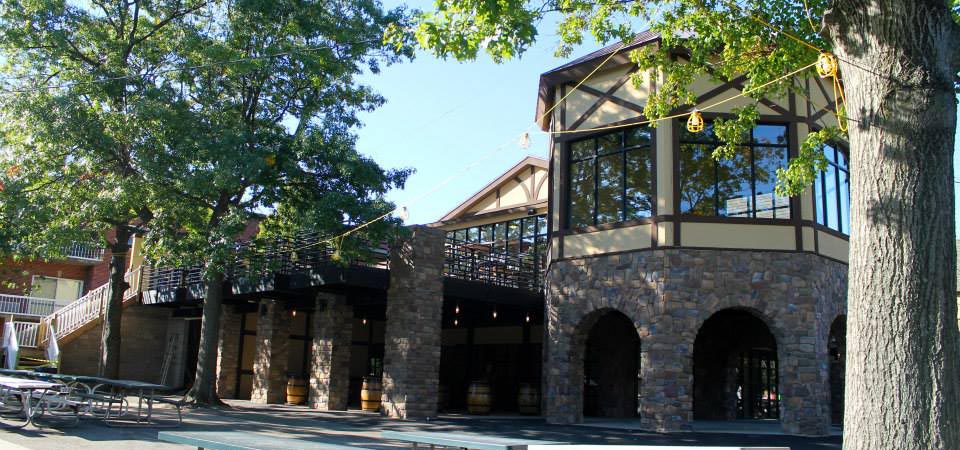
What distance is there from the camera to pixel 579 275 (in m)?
16.3

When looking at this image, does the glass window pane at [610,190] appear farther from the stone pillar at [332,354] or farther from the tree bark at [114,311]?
the tree bark at [114,311]

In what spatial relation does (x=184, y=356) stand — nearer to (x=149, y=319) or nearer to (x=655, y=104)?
(x=149, y=319)

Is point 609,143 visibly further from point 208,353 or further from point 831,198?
point 208,353

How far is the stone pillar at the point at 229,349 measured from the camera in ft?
71.4

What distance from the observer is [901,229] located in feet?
18.1

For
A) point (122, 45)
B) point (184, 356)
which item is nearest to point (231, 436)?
point (122, 45)

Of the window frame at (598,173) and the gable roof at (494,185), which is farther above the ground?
the gable roof at (494,185)

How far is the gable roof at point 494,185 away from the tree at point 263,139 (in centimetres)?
695

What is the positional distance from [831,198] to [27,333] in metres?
24.4

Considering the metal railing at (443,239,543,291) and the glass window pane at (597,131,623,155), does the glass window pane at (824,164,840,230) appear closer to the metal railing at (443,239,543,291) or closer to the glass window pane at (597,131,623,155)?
the glass window pane at (597,131,623,155)

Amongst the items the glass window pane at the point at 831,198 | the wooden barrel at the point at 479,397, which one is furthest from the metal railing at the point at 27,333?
the glass window pane at the point at 831,198

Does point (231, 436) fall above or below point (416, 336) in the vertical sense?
below

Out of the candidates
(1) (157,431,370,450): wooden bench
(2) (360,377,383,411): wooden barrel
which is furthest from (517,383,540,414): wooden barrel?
(1) (157,431,370,450): wooden bench

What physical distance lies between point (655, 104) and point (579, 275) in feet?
16.3
